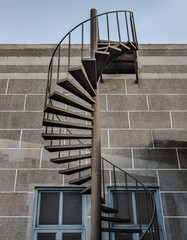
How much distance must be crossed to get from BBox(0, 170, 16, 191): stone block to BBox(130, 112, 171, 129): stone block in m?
2.08

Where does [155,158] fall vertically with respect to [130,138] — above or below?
below

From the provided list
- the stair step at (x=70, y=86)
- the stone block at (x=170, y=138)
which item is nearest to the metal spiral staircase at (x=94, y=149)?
the stair step at (x=70, y=86)

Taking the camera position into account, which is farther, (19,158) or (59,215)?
(19,158)

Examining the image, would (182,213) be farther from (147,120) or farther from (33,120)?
(33,120)

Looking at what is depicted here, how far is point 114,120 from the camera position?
4047 millimetres

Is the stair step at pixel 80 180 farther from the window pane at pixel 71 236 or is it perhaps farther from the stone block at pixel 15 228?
the stone block at pixel 15 228

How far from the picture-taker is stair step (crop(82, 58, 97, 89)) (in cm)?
301

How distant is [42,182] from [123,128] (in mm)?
1558

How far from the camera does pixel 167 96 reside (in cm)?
430

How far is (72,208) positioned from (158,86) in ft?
8.55

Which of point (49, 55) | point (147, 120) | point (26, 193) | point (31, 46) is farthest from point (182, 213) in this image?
point (31, 46)

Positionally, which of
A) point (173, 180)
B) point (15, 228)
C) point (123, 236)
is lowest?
point (123, 236)

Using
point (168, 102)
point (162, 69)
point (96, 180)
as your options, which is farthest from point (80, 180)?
point (162, 69)

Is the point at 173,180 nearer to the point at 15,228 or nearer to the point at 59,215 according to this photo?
the point at 59,215
